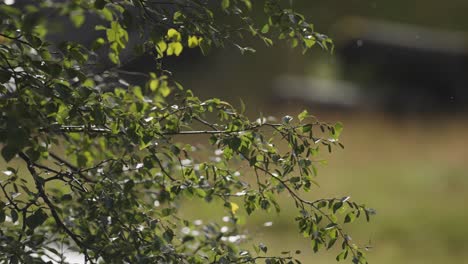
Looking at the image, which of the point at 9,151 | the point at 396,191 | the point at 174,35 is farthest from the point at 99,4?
the point at 396,191

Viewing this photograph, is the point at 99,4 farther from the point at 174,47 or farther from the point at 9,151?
the point at 174,47

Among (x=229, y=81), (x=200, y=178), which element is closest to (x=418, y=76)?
(x=229, y=81)

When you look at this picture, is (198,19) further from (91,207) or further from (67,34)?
(67,34)

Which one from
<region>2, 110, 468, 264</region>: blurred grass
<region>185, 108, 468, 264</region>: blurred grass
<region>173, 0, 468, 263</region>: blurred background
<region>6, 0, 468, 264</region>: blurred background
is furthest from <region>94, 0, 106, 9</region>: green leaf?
<region>173, 0, 468, 263</region>: blurred background

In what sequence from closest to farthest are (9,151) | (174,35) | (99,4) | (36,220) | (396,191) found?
(9,151)
(99,4)
(36,220)
(174,35)
(396,191)

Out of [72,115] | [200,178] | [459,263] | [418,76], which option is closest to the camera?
[72,115]

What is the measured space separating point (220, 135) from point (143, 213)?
0.21 metres

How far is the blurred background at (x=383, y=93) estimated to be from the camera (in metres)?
6.71

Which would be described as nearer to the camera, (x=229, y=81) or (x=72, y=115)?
(x=72, y=115)

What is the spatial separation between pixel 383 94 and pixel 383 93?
26mm

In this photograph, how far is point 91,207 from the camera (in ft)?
6.28

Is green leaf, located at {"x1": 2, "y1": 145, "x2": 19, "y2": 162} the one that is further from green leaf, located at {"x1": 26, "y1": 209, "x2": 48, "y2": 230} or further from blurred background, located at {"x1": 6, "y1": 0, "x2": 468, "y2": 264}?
blurred background, located at {"x1": 6, "y1": 0, "x2": 468, "y2": 264}

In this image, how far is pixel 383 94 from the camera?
952 centimetres

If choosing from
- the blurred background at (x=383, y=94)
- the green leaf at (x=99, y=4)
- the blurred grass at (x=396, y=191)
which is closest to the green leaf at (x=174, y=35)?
the green leaf at (x=99, y=4)
